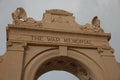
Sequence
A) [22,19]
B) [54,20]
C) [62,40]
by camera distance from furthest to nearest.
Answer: [54,20] < [22,19] < [62,40]

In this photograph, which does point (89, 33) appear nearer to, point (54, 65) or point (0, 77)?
point (54, 65)

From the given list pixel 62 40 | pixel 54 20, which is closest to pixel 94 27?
pixel 62 40

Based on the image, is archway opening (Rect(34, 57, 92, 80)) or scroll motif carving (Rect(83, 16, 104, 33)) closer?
archway opening (Rect(34, 57, 92, 80))

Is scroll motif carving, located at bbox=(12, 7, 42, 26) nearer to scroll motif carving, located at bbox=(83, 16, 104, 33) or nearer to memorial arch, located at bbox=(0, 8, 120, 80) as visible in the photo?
memorial arch, located at bbox=(0, 8, 120, 80)

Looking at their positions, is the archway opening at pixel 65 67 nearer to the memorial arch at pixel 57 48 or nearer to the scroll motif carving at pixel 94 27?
the memorial arch at pixel 57 48

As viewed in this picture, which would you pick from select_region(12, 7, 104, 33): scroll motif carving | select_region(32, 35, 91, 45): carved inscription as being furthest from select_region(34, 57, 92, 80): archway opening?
select_region(12, 7, 104, 33): scroll motif carving

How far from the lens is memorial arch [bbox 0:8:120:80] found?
49.1ft

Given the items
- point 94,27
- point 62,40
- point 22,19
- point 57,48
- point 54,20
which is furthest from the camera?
point 94,27

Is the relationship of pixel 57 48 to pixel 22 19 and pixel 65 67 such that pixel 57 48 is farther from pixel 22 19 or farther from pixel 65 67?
pixel 22 19

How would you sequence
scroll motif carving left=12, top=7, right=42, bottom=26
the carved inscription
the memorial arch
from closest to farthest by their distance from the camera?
the memorial arch
the carved inscription
scroll motif carving left=12, top=7, right=42, bottom=26

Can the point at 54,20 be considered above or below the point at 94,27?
above

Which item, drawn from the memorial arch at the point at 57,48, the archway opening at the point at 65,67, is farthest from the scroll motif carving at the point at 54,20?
the archway opening at the point at 65,67

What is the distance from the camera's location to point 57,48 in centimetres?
1608

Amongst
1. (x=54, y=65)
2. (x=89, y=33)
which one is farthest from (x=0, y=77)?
(x=89, y=33)
